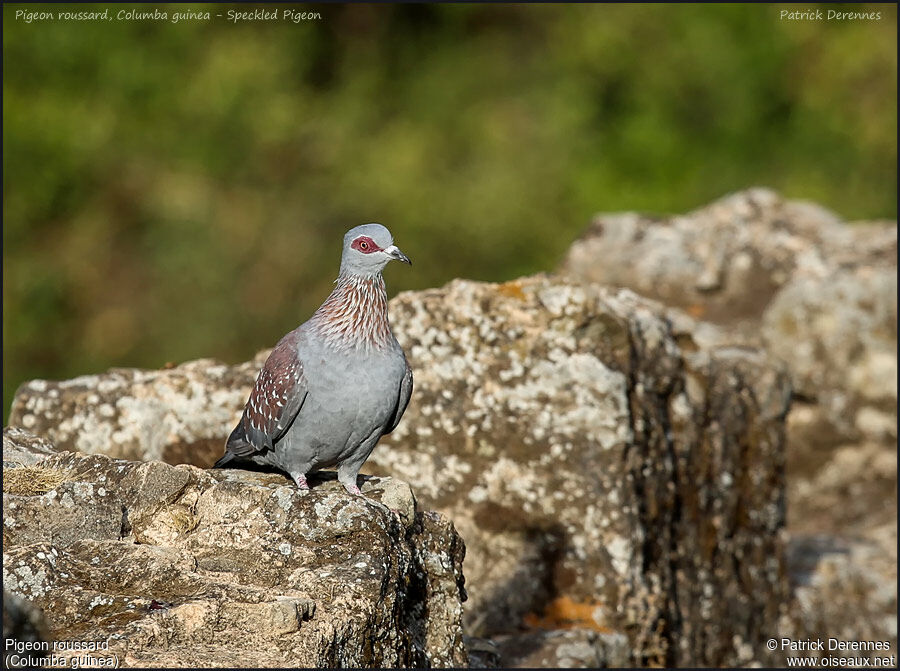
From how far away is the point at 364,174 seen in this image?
74.2 feet

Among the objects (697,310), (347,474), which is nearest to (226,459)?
(347,474)

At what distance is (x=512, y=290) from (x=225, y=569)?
11.2 feet

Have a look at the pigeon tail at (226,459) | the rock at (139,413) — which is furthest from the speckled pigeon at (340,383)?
the rock at (139,413)

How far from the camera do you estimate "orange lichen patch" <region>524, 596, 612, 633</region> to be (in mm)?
7379

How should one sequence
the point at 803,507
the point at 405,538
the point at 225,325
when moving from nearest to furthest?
1. the point at 405,538
2. the point at 803,507
3. the point at 225,325

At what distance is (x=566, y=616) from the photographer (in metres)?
7.45

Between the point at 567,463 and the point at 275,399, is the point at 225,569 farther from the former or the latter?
the point at 567,463

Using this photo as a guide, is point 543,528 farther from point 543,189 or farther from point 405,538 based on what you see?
point 543,189

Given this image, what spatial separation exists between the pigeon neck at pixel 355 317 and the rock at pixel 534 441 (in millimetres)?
1624

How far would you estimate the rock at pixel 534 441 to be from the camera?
750 centimetres

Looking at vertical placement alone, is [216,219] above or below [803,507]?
above

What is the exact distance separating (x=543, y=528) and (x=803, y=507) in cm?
440

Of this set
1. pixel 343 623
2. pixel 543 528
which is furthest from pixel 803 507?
pixel 343 623

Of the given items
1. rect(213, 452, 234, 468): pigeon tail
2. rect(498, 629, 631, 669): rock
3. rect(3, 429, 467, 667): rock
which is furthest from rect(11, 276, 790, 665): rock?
rect(3, 429, 467, 667): rock
